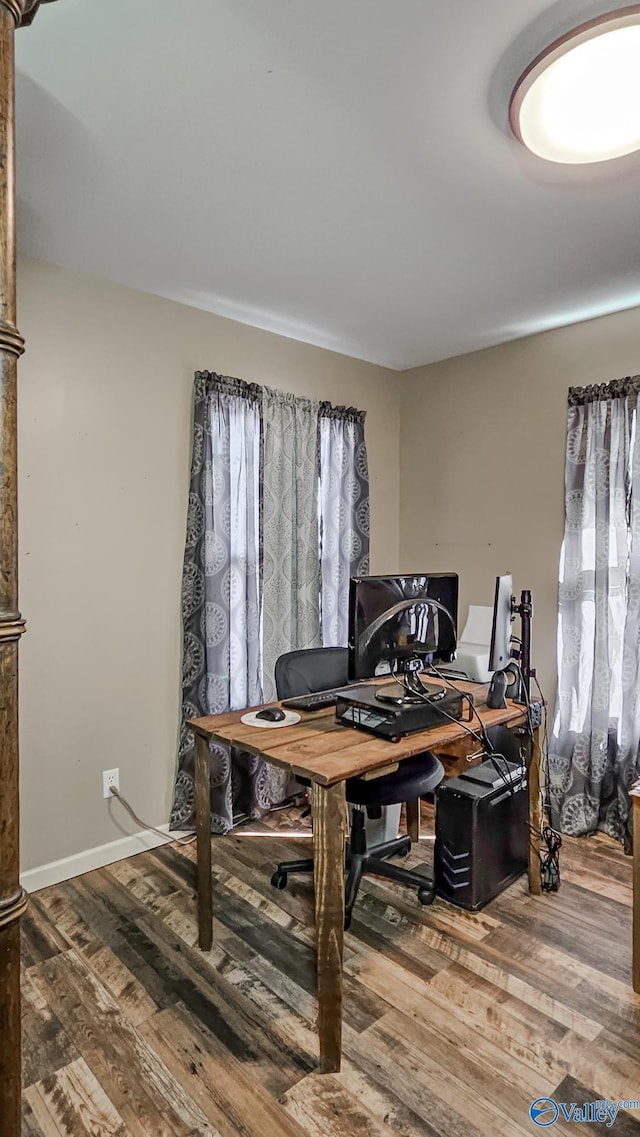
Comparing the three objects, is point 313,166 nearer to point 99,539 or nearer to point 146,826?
point 99,539

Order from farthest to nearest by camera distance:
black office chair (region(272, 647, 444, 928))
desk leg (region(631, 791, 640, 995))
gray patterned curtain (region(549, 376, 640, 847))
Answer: gray patterned curtain (region(549, 376, 640, 847)), black office chair (region(272, 647, 444, 928)), desk leg (region(631, 791, 640, 995))

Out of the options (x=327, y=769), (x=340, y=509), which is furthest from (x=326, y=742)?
(x=340, y=509)

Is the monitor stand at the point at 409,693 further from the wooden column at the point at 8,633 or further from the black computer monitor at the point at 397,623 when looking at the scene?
the wooden column at the point at 8,633

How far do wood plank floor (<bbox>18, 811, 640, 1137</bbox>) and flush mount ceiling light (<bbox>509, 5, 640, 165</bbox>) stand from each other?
239 centimetres

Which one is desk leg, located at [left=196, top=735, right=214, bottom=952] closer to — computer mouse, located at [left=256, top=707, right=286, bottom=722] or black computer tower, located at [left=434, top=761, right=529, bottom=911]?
computer mouse, located at [left=256, top=707, right=286, bottom=722]

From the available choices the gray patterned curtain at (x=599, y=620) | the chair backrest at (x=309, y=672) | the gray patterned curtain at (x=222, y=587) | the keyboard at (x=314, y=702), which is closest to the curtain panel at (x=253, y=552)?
the gray patterned curtain at (x=222, y=587)

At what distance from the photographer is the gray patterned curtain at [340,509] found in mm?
3377

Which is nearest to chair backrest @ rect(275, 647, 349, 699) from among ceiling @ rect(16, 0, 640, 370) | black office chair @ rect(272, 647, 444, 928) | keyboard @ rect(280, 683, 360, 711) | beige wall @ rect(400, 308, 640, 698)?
black office chair @ rect(272, 647, 444, 928)

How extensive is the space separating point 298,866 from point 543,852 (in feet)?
3.56

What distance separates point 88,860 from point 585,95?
10.0ft

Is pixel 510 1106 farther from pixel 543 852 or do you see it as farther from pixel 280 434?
pixel 280 434

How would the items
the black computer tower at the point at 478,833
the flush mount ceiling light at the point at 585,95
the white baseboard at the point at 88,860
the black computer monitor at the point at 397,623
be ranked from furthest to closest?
the white baseboard at the point at 88,860 < the black computer tower at the point at 478,833 < the black computer monitor at the point at 397,623 < the flush mount ceiling light at the point at 585,95

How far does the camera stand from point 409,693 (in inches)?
A: 78.5

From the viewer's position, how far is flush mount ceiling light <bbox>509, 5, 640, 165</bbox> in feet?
4.10
